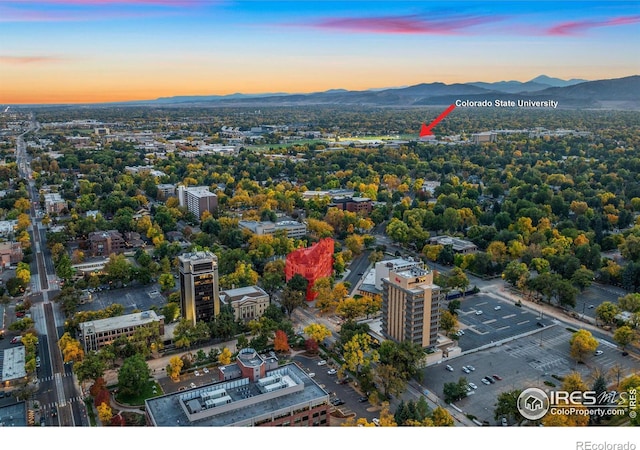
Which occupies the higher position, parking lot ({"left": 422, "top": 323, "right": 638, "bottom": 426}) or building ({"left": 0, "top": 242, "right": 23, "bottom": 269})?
building ({"left": 0, "top": 242, "right": 23, "bottom": 269})

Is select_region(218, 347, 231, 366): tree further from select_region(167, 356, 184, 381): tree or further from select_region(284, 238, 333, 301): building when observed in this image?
select_region(284, 238, 333, 301): building

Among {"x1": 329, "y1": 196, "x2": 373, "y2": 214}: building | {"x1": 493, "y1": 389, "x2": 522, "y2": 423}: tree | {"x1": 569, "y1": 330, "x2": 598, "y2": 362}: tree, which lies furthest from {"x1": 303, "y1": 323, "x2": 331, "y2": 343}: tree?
{"x1": 329, "y1": 196, "x2": 373, "y2": 214}: building

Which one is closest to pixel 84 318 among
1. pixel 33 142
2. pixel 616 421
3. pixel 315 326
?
pixel 315 326

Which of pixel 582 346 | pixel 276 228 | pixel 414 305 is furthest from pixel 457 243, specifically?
pixel 414 305

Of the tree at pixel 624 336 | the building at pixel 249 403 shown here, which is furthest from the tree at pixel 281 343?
the tree at pixel 624 336

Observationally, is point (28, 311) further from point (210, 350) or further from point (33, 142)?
point (33, 142)

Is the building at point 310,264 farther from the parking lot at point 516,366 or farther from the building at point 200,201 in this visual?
the building at point 200,201
